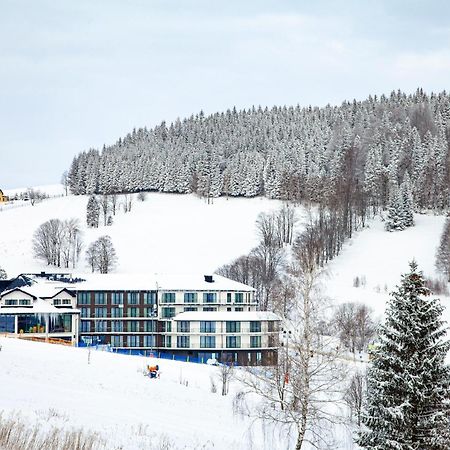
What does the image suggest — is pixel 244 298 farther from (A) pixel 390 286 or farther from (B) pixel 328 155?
(B) pixel 328 155

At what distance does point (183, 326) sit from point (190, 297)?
467cm

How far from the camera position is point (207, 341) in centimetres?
6762

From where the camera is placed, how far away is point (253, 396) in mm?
39344

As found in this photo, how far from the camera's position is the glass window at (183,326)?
2685 inches

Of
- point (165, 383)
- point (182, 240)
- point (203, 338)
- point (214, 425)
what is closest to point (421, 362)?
point (214, 425)

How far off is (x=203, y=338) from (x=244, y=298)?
7987mm

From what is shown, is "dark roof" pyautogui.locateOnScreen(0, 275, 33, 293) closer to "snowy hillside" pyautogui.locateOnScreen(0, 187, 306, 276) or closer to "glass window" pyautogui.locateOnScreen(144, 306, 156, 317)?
"glass window" pyautogui.locateOnScreen(144, 306, 156, 317)

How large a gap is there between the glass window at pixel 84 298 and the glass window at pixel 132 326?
191 inches

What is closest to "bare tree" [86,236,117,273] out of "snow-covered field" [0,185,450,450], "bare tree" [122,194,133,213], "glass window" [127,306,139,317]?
"snow-covered field" [0,185,450,450]

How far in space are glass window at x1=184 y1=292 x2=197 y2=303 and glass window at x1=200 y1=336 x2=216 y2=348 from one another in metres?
5.59

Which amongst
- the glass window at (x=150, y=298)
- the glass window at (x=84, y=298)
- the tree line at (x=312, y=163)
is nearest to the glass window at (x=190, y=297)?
the glass window at (x=150, y=298)

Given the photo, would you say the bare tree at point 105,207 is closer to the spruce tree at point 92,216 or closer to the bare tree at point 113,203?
the bare tree at point 113,203

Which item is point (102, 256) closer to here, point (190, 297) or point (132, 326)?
point (132, 326)

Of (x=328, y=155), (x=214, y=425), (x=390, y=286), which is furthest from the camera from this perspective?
(x=328, y=155)
